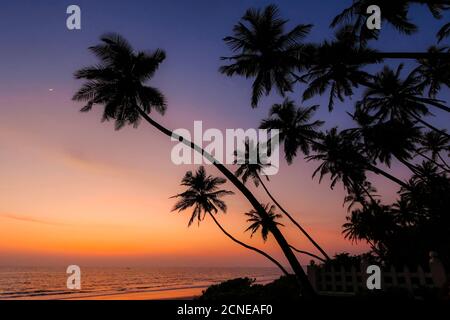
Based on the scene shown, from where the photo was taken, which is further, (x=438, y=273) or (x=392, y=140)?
(x=392, y=140)

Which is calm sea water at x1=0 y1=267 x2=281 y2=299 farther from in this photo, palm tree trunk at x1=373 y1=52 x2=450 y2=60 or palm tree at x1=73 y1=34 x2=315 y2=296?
palm tree trunk at x1=373 y1=52 x2=450 y2=60

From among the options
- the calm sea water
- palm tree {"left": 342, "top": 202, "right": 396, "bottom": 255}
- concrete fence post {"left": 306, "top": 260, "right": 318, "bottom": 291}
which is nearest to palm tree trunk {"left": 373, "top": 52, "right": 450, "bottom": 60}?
concrete fence post {"left": 306, "top": 260, "right": 318, "bottom": 291}

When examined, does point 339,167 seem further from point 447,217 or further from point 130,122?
point 130,122

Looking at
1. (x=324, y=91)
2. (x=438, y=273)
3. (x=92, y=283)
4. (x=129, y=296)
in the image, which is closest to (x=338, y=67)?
(x=324, y=91)

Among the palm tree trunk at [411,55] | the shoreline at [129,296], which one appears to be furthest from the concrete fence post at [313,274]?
the shoreline at [129,296]

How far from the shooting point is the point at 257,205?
578 inches

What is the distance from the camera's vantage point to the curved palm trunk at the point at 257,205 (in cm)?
1338

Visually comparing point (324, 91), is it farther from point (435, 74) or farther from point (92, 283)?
point (92, 283)

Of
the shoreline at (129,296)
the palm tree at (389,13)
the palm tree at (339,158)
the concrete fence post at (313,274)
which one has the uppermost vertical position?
the palm tree at (389,13)

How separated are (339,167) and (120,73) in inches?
752

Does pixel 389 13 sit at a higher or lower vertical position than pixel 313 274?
higher

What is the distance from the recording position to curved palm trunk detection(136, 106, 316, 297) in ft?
43.9

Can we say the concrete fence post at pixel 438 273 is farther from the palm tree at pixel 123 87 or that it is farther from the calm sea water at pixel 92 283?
the calm sea water at pixel 92 283
